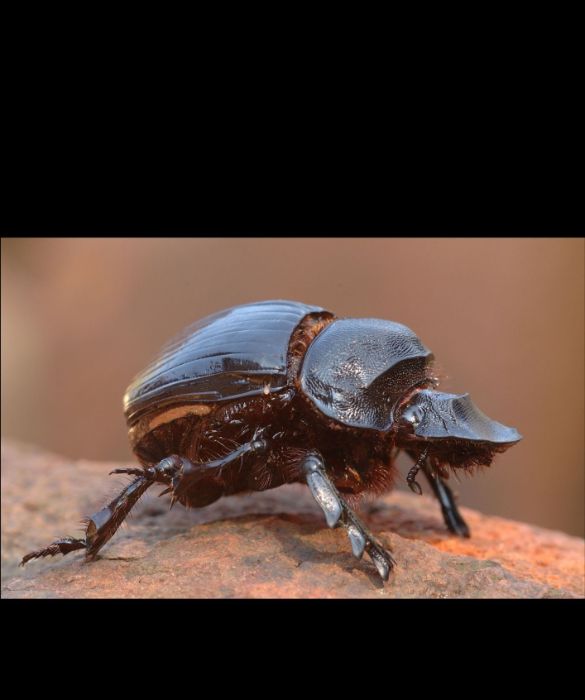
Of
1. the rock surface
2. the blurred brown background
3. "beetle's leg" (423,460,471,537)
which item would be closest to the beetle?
the rock surface

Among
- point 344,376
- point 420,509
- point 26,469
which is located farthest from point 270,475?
point 26,469

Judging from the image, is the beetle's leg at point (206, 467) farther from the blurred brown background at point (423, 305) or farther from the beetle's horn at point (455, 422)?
the blurred brown background at point (423, 305)

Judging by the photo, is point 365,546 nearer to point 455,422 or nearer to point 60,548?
point 455,422

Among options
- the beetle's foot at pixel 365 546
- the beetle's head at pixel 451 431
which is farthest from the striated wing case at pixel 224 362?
the beetle's foot at pixel 365 546

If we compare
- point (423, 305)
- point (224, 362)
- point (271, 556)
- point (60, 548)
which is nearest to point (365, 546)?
point (271, 556)

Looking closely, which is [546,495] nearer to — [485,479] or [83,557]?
[485,479]

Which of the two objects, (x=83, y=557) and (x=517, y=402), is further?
(x=517, y=402)

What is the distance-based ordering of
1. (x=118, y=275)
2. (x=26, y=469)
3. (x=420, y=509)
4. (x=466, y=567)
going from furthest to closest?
(x=118, y=275), (x=26, y=469), (x=420, y=509), (x=466, y=567)

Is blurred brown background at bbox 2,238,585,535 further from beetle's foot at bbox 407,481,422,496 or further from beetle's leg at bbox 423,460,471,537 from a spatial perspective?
beetle's foot at bbox 407,481,422,496

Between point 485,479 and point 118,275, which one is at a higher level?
point 118,275
